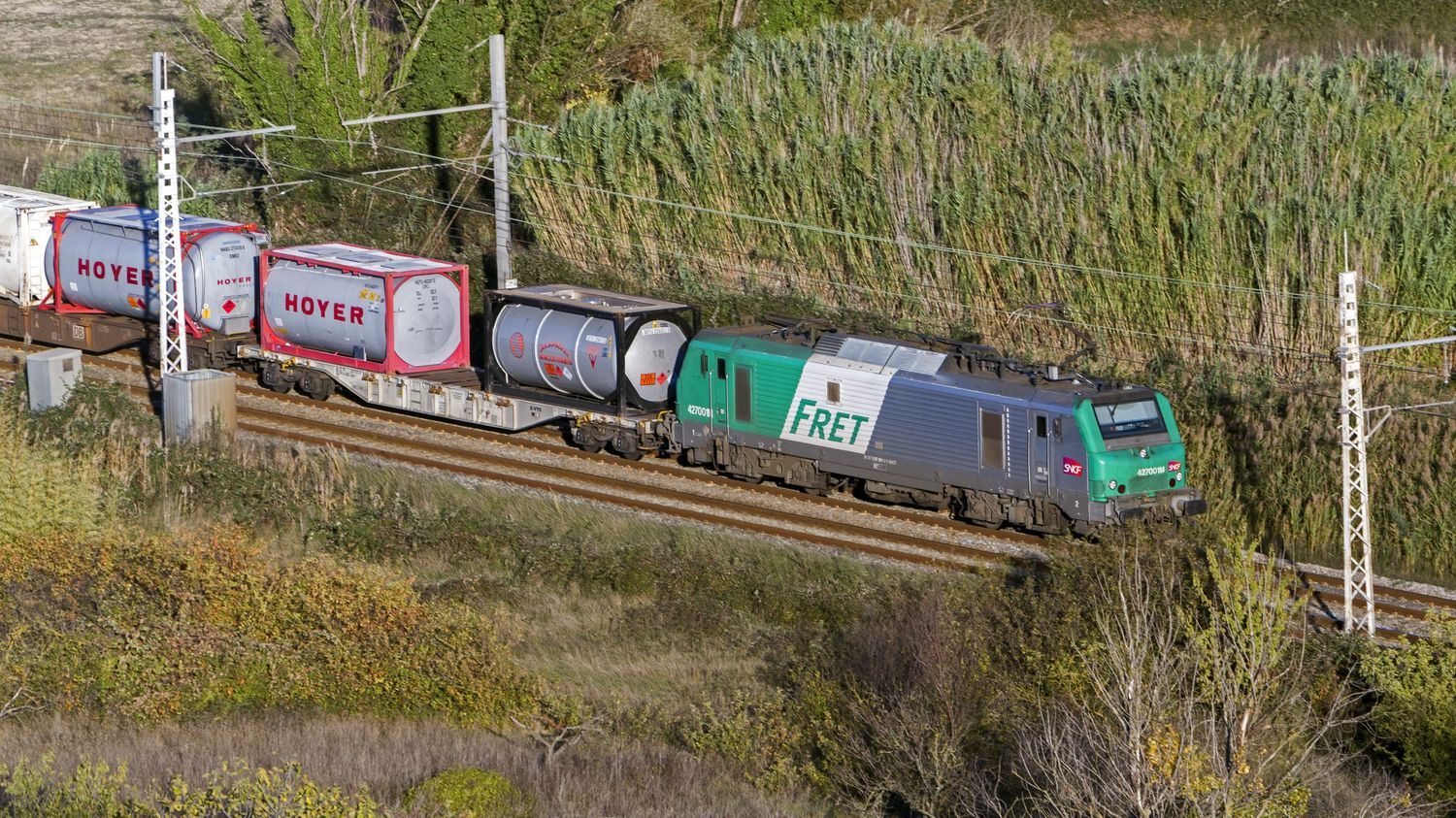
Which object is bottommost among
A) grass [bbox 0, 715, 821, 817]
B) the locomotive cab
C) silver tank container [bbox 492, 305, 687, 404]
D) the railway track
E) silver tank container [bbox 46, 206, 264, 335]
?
grass [bbox 0, 715, 821, 817]

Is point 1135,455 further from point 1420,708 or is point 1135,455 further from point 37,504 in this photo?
point 37,504

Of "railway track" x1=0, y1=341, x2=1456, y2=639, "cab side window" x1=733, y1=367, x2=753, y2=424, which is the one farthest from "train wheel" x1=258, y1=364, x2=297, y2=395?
"cab side window" x1=733, y1=367, x2=753, y2=424

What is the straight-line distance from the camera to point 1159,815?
602 inches

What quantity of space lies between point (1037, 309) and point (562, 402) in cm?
926

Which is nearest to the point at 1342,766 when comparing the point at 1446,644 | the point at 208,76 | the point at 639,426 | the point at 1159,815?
the point at 1446,644

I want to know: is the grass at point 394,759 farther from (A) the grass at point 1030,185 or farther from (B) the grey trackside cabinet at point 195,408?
(A) the grass at point 1030,185

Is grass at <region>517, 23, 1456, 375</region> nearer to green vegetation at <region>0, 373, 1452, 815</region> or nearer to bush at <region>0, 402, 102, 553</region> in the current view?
green vegetation at <region>0, 373, 1452, 815</region>

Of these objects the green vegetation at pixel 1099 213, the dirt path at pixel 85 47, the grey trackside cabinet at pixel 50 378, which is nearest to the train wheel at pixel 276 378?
the grey trackside cabinet at pixel 50 378

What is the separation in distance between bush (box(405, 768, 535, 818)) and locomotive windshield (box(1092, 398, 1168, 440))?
35.7ft

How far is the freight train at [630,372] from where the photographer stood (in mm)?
26156

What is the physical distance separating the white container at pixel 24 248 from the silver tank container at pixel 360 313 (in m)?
6.50

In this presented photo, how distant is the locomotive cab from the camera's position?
25438 mm

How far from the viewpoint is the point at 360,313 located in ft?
107

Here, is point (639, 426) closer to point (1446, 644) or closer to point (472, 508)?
point (472, 508)
